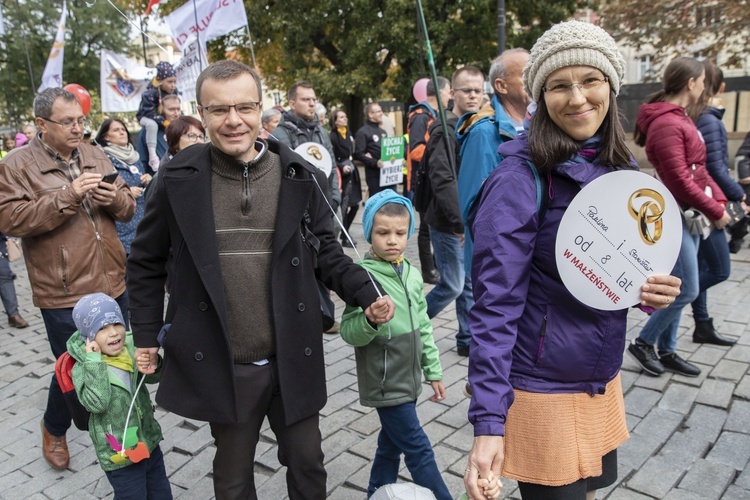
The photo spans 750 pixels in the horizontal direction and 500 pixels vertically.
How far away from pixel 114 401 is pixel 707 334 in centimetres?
426

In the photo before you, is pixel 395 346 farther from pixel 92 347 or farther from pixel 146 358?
pixel 92 347

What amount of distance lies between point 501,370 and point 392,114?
1812cm

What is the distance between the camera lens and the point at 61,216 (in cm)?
315

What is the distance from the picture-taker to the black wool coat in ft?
7.23

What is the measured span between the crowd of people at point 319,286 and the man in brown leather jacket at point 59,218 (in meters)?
0.01

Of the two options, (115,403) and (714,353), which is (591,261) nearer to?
(115,403)

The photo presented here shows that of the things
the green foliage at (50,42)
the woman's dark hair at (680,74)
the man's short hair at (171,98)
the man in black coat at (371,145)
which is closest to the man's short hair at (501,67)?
the woman's dark hair at (680,74)

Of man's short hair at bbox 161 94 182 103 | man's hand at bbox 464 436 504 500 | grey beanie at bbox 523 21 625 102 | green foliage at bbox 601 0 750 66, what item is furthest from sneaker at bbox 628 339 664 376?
green foliage at bbox 601 0 750 66

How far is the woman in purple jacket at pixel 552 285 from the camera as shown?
1.67 m

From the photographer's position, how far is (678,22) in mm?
12320

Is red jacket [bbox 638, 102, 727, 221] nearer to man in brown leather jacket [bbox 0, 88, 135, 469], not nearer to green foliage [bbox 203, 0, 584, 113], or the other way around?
man in brown leather jacket [bbox 0, 88, 135, 469]

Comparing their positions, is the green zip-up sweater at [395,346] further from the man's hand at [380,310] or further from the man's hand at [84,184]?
the man's hand at [84,184]

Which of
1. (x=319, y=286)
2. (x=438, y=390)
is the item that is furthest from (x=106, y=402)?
(x=438, y=390)

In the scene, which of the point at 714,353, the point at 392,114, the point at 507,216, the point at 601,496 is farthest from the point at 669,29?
the point at 507,216
